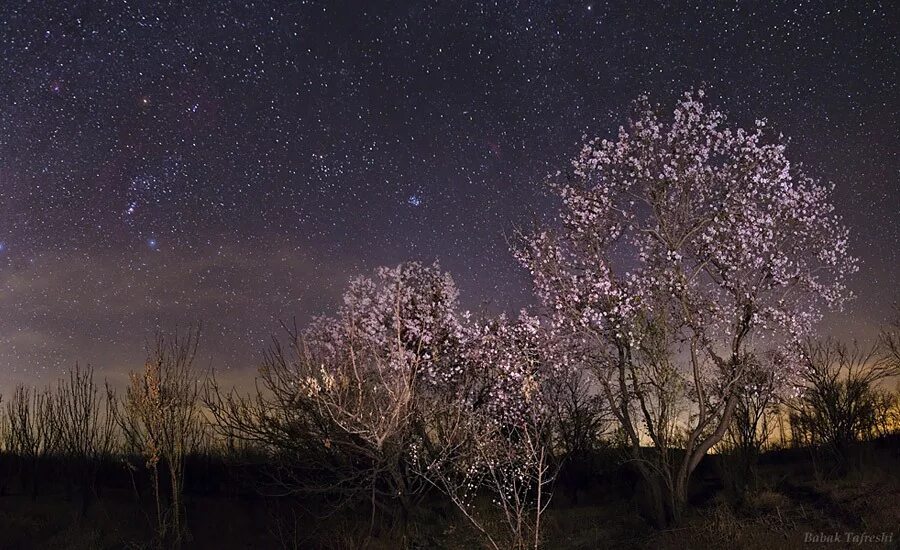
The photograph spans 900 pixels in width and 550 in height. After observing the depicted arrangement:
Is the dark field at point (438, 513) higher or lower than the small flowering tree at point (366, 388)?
lower

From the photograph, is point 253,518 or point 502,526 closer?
point 502,526

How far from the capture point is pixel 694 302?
17516mm

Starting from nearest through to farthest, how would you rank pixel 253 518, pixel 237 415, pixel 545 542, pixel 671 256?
1. pixel 671 256
2. pixel 545 542
3. pixel 237 415
4. pixel 253 518

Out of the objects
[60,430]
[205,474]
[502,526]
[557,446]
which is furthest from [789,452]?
[60,430]

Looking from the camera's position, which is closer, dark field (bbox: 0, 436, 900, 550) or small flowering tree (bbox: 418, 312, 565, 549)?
dark field (bbox: 0, 436, 900, 550)

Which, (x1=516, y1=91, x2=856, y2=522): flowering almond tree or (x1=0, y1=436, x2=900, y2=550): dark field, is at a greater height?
(x1=516, y1=91, x2=856, y2=522): flowering almond tree

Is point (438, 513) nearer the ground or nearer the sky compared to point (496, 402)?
nearer the ground

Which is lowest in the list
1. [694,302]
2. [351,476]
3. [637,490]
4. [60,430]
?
[637,490]

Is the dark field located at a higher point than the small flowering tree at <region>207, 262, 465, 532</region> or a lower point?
lower

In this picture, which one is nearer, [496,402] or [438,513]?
[496,402]

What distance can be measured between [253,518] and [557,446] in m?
12.7

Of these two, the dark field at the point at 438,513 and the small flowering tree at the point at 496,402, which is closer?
the dark field at the point at 438,513

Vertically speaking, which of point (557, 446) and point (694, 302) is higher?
point (694, 302)

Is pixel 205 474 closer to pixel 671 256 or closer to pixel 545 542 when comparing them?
pixel 545 542
